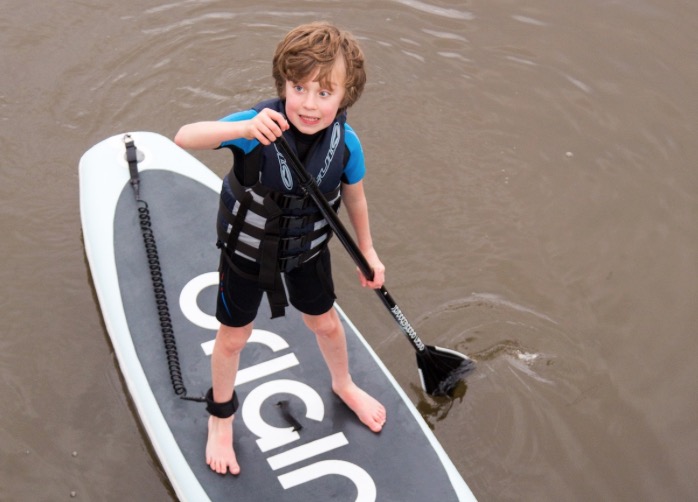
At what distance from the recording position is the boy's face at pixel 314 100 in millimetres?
2799

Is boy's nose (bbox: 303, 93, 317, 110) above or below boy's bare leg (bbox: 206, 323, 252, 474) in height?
above

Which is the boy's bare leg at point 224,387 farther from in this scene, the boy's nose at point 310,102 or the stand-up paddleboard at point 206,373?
the boy's nose at point 310,102

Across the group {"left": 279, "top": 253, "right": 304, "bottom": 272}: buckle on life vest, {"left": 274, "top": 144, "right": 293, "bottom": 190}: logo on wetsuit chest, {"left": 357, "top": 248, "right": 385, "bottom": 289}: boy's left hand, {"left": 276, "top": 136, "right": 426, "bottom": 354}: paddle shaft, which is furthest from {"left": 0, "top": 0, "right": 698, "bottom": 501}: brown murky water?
{"left": 274, "top": 144, "right": 293, "bottom": 190}: logo on wetsuit chest

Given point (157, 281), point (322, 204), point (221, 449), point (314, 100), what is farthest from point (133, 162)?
point (314, 100)

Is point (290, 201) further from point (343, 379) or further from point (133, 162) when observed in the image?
point (133, 162)

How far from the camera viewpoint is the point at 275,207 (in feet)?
9.95

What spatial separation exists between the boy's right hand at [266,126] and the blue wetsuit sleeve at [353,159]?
1.31ft

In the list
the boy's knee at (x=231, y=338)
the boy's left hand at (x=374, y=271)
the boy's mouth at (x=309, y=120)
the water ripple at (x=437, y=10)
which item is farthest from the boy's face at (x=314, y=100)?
the water ripple at (x=437, y=10)

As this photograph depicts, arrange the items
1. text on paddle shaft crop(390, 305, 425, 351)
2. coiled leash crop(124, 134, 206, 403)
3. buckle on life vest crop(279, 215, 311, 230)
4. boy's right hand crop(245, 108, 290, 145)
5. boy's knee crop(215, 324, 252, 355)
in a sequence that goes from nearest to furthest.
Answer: boy's right hand crop(245, 108, 290, 145)
buckle on life vest crop(279, 215, 311, 230)
boy's knee crop(215, 324, 252, 355)
text on paddle shaft crop(390, 305, 425, 351)
coiled leash crop(124, 134, 206, 403)

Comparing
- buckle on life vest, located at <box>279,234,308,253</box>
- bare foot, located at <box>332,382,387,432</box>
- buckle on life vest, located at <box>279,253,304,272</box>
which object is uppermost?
buckle on life vest, located at <box>279,234,308,253</box>

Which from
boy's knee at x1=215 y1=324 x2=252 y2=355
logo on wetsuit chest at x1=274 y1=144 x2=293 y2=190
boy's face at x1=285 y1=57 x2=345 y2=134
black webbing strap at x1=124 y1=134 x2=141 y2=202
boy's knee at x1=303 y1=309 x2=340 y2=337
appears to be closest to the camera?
boy's face at x1=285 y1=57 x2=345 y2=134

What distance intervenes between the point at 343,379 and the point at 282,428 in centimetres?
32

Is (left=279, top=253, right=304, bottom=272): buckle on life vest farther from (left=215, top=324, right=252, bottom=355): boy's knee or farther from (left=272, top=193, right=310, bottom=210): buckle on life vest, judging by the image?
(left=215, top=324, right=252, bottom=355): boy's knee

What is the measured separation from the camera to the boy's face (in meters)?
2.80
